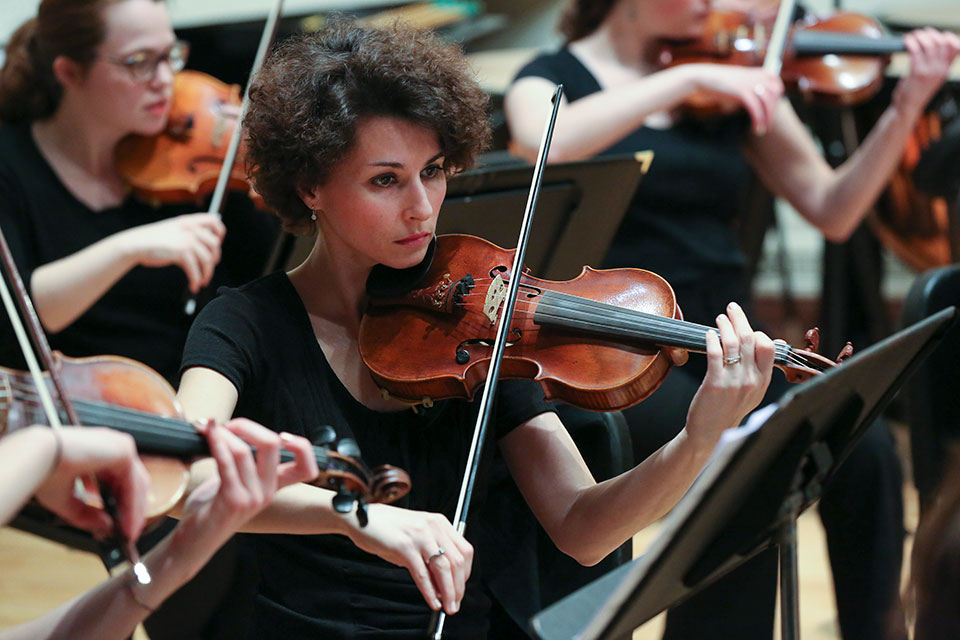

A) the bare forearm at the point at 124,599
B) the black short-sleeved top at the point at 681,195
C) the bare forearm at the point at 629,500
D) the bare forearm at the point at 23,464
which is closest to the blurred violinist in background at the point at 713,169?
the black short-sleeved top at the point at 681,195

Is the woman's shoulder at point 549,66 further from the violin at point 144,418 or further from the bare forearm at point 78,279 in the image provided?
the violin at point 144,418

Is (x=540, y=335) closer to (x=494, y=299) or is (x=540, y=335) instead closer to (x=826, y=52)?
(x=494, y=299)

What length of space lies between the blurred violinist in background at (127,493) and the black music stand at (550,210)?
0.55 meters

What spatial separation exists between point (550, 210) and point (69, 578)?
1.42 m

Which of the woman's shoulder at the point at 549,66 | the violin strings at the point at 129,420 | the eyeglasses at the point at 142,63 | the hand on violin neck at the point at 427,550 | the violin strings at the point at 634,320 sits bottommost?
the hand on violin neck at the point at 427,550

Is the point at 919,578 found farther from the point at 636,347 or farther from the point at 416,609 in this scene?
the point at 416,609

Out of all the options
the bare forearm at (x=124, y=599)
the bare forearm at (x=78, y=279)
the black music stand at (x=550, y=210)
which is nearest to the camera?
the bare forearm at (x=124, y=599)

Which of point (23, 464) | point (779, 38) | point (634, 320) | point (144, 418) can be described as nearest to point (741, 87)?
point (779, 38)

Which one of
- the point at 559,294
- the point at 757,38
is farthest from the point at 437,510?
the point at 757,38

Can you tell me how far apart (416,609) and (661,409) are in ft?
1.88

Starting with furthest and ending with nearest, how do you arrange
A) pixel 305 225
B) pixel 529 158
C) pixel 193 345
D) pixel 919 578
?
pixel 529 158, pixel 305 225, pixel 193 345, pixel 919 578

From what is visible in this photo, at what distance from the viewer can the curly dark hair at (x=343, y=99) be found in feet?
3.76

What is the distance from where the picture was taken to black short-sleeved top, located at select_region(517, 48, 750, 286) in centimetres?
195

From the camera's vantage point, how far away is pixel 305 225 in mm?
1274
